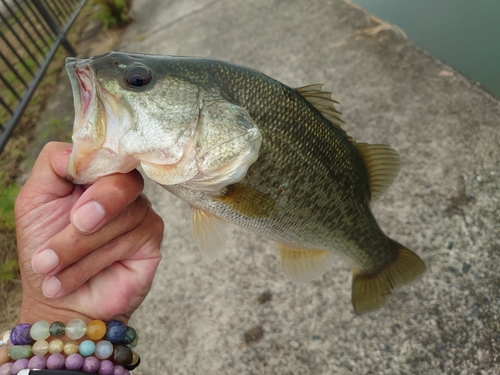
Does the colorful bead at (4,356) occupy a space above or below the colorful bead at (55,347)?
above

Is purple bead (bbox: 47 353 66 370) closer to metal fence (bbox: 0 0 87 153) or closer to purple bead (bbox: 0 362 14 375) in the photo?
purple bead (bbox: 0 362 14 375)

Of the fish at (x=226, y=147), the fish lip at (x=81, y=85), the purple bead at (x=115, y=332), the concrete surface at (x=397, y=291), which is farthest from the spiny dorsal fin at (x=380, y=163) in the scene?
the purple bead at (x=115, y=332)

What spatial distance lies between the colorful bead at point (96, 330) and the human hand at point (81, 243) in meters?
0.07

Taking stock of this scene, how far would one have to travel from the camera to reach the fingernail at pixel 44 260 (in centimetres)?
103

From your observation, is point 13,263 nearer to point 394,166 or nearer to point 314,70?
point 394,166

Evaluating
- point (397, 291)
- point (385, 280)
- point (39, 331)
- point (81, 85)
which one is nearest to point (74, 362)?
point (39, 331)

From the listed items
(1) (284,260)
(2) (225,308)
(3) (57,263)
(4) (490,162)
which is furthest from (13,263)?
(4) (490,162)

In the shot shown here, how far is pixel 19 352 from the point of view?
3.74ft

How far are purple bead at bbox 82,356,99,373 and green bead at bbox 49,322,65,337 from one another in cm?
12

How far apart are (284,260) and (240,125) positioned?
2.36 ft

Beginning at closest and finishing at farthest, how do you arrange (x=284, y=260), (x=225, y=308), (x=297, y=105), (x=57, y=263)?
(x=57, y=263), (x=297, y=105), (x=284, y=260), (x=225, y=308)

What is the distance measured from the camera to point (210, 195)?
1.21 metres

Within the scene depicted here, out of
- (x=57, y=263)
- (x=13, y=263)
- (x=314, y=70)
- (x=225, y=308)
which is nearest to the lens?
(x=57, y=263)

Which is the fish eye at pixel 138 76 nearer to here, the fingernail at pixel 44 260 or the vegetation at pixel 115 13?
the fingernail at pixel 44 260
